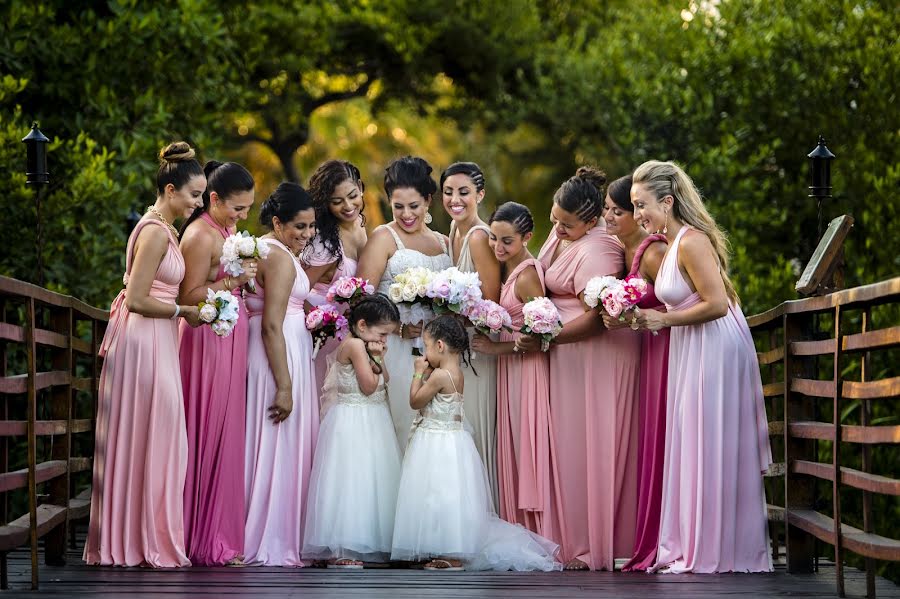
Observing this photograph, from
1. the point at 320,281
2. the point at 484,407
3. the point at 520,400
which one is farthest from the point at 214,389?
the point at 520,400

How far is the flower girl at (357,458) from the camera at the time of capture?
744cm

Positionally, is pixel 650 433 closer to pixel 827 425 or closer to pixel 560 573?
pixel 560 573

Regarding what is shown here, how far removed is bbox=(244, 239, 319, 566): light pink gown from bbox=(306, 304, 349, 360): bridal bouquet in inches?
5.1

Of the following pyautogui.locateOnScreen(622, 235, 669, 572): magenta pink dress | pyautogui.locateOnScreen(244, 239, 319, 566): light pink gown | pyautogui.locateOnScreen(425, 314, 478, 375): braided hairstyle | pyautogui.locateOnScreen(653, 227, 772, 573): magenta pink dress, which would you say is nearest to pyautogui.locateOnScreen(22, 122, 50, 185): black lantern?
pyautogui.locateOnScreen(244, 239, 319, 566): light pink gown

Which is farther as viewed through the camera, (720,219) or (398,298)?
(720,219)

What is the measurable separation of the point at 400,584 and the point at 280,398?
1454 mm

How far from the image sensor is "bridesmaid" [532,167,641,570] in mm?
7852

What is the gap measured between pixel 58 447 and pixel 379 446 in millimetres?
1799

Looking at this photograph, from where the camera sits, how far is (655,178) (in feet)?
24.6

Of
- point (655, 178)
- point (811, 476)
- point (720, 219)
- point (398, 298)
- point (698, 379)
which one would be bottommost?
point (811, 476)

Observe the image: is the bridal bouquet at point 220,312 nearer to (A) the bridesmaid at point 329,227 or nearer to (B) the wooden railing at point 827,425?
(A) the bridesmaid at point 329,227

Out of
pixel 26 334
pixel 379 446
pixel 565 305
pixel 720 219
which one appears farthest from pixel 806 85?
pixel 26 334

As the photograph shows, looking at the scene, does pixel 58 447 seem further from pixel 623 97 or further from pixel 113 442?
pixel 623 97

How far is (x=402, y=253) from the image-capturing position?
8227 mm
